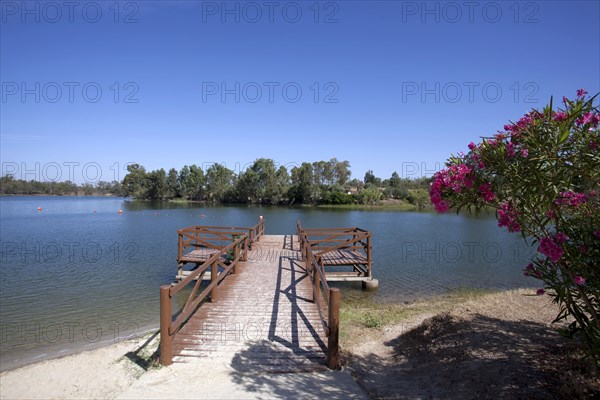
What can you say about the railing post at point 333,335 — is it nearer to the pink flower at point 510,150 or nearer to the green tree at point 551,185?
the green tree at point 551,185

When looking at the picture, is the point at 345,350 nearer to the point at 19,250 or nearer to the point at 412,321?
the point at 412,321

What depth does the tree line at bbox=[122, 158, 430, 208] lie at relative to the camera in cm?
8319

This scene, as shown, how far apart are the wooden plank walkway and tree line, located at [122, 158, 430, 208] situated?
66.6m

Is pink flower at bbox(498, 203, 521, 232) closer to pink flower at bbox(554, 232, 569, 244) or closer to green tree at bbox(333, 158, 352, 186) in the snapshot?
pink flower at bbox(554, 232, 569, 244)

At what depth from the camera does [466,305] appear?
8.02m

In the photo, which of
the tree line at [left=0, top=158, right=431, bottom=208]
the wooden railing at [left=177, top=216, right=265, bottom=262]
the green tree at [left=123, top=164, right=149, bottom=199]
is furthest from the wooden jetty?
the green tree at [left=123, top=164, right=149, bottom=199]

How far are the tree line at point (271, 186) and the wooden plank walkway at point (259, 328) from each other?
6663 centimetres

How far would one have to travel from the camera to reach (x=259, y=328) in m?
6.14

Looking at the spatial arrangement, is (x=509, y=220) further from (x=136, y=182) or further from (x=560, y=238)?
(x=136, y=182)

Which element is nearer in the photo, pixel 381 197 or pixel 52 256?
pixel 52 256

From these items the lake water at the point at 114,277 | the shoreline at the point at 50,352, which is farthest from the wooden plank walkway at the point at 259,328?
the lake water at the point at 114,277

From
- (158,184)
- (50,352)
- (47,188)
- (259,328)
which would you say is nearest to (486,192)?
(259,328)

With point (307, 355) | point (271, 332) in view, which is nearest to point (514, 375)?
point (307, 355)

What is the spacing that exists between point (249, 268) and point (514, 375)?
7943 mm
